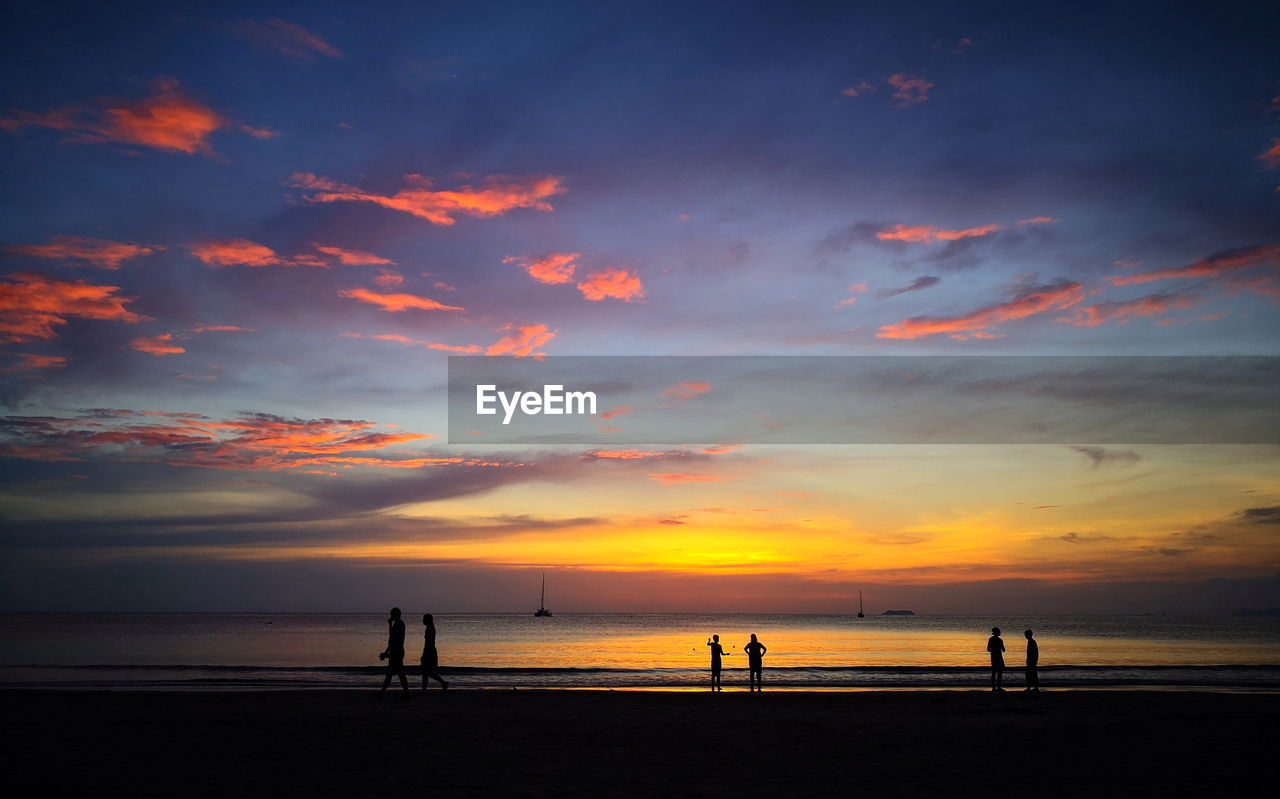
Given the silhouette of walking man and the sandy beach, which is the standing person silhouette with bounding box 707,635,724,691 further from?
the silhouette of walking man

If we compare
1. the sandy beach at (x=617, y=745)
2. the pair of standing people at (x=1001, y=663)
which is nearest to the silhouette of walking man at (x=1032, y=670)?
the pair of standing people at (x=1001, y=663)

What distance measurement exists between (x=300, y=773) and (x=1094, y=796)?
11.5m

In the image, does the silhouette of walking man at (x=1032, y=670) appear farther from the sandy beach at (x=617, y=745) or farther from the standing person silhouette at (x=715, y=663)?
the standing person silhouette at (x=715, y=663)

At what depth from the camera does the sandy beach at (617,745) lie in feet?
40.7

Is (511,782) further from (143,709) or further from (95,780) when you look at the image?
(143,709)

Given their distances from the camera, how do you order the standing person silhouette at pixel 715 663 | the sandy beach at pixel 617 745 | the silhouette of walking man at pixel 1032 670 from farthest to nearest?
the standing person silhouette at pixel 715 663, the silhouette of walking man at pixel 1032 670, the sandy beach at pixel 617 745

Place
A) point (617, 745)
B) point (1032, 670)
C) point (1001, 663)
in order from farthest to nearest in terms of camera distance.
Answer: point (1001, 663) → point (1032, 670) → point (617, 745)

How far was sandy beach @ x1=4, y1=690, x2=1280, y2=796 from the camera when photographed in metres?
12.4

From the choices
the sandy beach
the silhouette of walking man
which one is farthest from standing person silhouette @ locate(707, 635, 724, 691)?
the silhouette of walking man

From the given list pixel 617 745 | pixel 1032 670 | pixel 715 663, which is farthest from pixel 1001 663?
pixel 617 745

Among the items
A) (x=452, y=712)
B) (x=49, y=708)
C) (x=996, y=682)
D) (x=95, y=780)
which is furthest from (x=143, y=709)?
(x=996, y=682)

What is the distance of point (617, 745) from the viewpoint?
52.2ft

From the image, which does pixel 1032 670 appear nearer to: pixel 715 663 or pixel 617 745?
pixel 715 663

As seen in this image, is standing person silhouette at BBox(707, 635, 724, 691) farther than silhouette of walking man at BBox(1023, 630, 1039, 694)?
Yes
